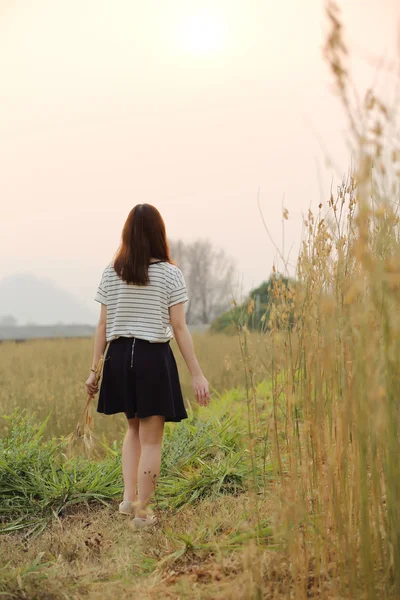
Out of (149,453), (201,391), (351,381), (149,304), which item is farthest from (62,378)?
(351,381)

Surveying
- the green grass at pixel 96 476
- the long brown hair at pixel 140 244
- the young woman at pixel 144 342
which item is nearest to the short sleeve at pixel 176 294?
the young woman at pixel 144 342

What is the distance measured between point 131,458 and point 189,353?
2.20 ft

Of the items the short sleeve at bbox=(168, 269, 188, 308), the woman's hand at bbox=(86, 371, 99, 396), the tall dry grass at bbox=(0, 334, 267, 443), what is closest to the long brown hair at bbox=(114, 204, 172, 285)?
the short sleeve at bbox=(168, 269, 188, 308)

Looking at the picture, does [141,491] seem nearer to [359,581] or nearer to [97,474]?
[97,474]

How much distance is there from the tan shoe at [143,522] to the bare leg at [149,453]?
8cm

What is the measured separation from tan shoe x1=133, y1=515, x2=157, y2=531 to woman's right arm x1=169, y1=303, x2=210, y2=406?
2.14ft

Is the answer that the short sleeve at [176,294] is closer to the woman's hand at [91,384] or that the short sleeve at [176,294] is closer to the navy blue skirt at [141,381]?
the navy blue skirt at [141,381]

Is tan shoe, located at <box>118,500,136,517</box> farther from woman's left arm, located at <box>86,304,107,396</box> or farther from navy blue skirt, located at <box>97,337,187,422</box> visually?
woman's left arm, located at <box>86,304,107,396</box>

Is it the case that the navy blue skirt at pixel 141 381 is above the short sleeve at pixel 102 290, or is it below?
below

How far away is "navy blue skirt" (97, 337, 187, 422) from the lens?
3.69 meters

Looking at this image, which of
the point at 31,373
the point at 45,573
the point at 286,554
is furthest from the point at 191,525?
the point at 31,373

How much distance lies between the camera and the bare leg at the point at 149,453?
12.3 feet

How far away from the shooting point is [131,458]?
3855mm

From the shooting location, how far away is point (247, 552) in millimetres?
2127
